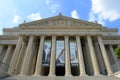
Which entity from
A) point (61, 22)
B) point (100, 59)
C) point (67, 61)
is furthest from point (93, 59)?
point (61, 22)

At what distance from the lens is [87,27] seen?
2594 cm

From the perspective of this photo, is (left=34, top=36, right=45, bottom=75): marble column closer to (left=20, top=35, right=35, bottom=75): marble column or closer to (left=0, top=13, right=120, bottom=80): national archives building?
(left=0, top=13, right=120, bottom=80): national archives building

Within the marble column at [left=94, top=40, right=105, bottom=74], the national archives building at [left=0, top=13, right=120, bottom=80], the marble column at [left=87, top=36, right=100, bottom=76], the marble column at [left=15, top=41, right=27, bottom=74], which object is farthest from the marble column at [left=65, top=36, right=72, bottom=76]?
the marble column at [left=15, top=41, right=27, bottom=74]

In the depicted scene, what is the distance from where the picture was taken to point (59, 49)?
23938mm

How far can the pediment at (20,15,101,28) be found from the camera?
26625 mm

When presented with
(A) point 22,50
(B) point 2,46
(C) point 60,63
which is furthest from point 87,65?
(B) point 2,46

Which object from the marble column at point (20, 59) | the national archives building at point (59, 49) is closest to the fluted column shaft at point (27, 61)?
the national archives building at point (59, 49)

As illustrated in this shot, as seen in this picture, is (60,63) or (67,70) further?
(60,63)

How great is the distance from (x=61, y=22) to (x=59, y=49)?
6060 millimetres

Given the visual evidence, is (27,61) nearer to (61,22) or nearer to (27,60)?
(27,60)

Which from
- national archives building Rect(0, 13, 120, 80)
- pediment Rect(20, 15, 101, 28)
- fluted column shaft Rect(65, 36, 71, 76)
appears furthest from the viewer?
pediment Rect(20, 15, 101, 28)

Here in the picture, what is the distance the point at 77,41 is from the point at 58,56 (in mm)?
4237

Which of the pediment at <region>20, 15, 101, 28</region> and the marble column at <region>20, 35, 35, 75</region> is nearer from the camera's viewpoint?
the marble column at <region>20, 35, 35, 75</region>

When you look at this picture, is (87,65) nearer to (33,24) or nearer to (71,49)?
(71,49)
